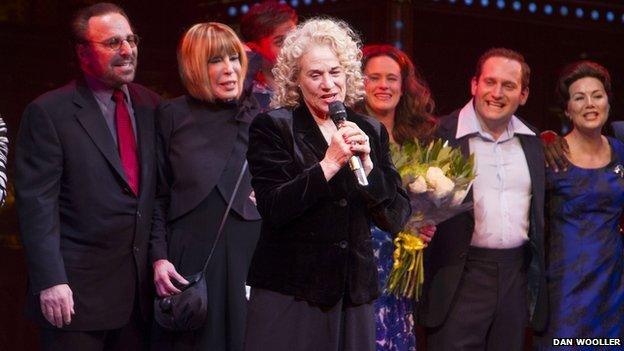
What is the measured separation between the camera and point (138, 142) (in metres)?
4.23

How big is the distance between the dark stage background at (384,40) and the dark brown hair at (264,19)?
3.92ft

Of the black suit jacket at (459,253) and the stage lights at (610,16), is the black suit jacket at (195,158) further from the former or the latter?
the stage lights at (610,16)

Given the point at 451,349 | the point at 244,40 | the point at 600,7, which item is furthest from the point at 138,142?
the point at 600,7

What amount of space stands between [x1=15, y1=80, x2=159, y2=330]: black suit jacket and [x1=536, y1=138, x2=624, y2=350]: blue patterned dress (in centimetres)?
186

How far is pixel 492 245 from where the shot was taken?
15.9ft

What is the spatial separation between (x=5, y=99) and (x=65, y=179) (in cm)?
198

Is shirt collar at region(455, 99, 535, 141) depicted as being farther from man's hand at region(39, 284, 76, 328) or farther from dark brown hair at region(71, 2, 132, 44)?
man's hand at region(39, 284, 76, 328)

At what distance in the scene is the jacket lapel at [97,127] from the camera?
4074 millimetres

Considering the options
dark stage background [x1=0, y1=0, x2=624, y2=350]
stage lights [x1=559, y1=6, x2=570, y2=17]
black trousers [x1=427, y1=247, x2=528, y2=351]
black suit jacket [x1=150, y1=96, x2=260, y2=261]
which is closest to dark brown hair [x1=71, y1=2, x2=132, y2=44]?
black suit jacket [x1=150, y1=96, x2=260, y2=261]

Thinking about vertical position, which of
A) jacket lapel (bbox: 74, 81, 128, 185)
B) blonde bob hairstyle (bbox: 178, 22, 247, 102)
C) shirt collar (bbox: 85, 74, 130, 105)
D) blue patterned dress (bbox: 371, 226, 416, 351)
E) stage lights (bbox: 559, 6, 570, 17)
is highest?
stage lights (bbox: 559, 6, 570, 17)

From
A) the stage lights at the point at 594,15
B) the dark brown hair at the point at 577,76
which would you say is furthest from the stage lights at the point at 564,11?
the dark brown hair at the point at 577,76

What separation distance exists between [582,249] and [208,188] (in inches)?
67.5

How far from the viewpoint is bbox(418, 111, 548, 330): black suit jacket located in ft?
15.8

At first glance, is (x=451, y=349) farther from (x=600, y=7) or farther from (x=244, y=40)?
(x=600, y=7)
